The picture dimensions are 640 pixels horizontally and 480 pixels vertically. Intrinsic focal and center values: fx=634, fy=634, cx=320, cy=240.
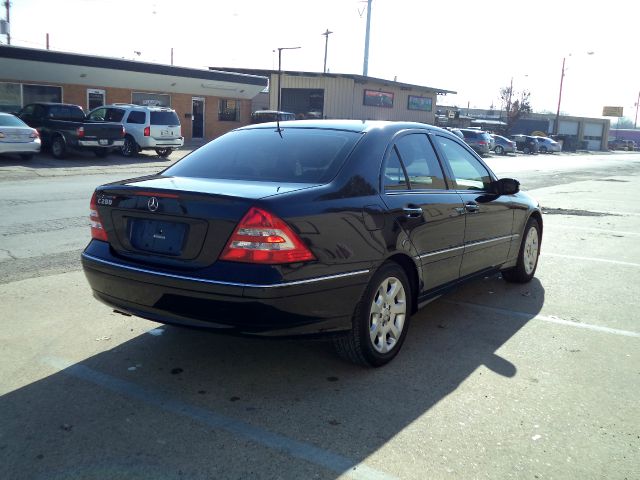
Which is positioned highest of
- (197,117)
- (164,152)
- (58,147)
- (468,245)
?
(197,117)

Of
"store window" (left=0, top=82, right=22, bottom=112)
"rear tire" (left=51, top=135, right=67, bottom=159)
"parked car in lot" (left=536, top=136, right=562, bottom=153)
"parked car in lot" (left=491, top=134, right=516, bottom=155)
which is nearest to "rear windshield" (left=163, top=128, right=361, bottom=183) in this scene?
"rear tire" (left=51, top=135, right=67, bottom=159)

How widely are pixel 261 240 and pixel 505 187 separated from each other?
3.01 meters

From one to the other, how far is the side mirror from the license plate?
10.1 feet

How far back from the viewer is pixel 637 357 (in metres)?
4.68

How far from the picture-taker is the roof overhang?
25.6 metres

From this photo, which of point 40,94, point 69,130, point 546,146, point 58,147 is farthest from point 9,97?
point 546,146

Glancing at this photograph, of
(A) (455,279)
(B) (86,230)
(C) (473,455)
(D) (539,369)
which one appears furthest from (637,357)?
(B) (86,230)

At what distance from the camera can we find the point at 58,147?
21.1 metres

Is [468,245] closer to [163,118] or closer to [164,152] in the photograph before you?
[163,118]

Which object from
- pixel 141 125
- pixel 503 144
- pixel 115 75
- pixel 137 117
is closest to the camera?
pixel 141 125

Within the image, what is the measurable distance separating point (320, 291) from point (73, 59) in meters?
26.8

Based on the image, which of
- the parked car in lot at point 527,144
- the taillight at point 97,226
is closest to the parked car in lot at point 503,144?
the parked car in lot at point 527,144

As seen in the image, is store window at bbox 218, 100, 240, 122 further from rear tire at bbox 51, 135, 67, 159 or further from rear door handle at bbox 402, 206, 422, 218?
rear door handle at bbox 402, 206, 422, 218

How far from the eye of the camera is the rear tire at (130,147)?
23.1 m
